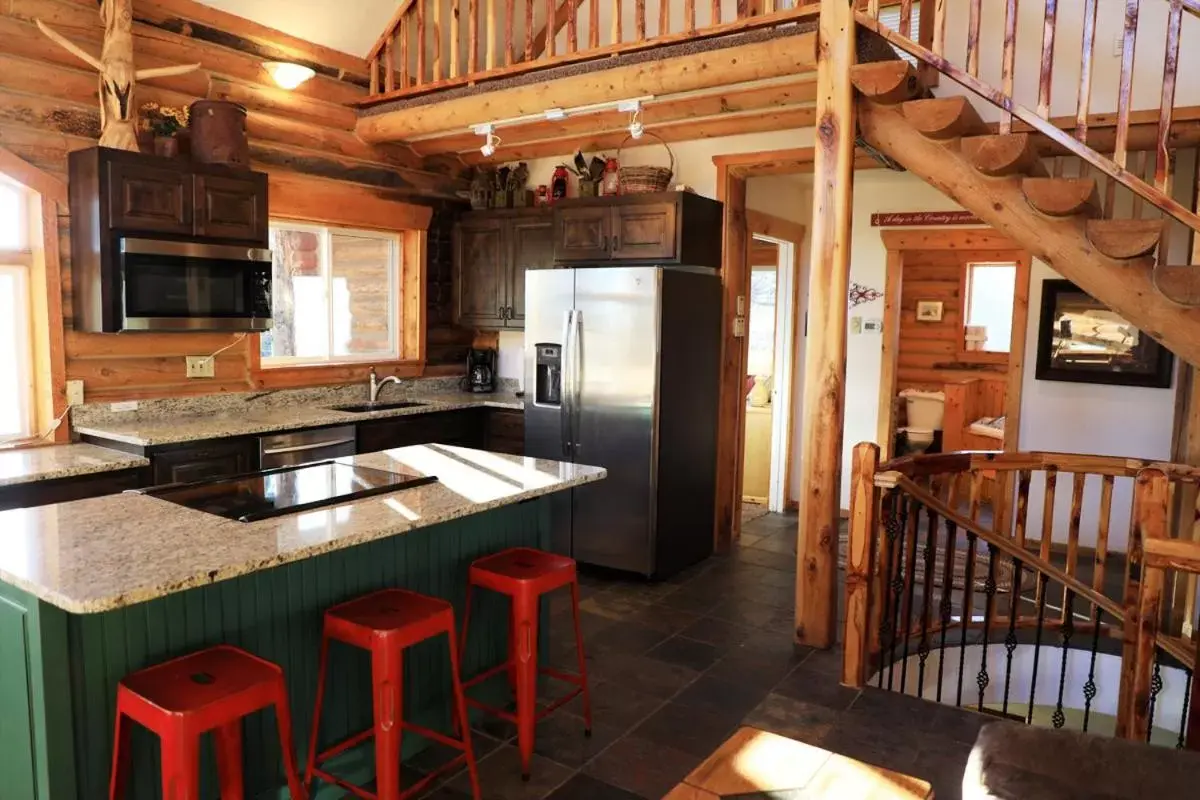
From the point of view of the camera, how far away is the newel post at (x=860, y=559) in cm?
340

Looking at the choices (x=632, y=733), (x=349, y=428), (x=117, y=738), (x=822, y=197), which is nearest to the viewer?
(x=117, y=738)

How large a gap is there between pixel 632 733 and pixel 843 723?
0.76 metres

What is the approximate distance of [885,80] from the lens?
346 centimetres

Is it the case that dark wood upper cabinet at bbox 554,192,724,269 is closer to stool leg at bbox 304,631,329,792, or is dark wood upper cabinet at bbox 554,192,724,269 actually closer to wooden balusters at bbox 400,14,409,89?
wooden balusters at bbox 400,14,409,89

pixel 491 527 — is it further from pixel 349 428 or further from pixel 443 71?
pixel 443 71

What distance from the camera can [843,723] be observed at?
3.12m

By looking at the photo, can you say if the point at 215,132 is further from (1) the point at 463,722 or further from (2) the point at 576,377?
(1) the point at 463,722

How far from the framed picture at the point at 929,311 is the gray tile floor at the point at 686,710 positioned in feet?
17.6

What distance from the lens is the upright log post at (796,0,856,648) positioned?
11.8 feet

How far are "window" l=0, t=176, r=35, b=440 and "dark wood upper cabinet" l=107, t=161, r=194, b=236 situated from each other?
47 centimetres

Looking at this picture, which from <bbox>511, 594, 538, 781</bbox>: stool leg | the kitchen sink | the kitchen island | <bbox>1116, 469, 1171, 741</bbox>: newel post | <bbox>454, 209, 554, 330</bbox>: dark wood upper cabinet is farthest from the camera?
<bbox>454, 209, 554, 330</bbox>: dark wood upper cabinet

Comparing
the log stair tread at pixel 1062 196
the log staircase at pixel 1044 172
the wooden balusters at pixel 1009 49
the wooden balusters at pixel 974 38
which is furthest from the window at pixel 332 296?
the log stair tread at pixel 1062 196

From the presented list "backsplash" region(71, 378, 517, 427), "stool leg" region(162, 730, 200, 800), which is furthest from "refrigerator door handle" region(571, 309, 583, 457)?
"stool leg" region(162, 730, 200, 800)

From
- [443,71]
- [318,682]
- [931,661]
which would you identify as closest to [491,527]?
[318,682]
